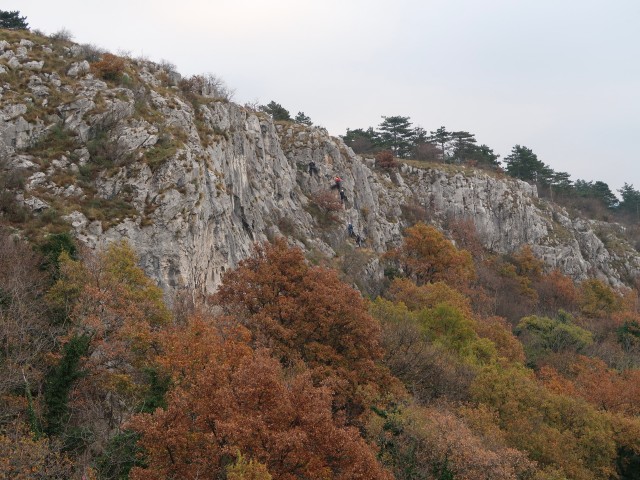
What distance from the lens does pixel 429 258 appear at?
174 feet

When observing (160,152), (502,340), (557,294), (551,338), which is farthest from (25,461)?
(557,294)

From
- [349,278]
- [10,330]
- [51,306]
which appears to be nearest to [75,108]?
[51,306]

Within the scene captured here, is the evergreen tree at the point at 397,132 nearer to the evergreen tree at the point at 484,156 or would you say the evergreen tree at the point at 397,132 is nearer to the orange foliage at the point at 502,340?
the evergreen tree at the point at 484,156

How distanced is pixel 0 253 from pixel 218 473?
13391mm

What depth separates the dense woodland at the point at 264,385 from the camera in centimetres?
1383

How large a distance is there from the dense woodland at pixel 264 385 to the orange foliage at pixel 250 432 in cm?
5

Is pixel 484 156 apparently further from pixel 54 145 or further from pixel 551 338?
pixel 54 145

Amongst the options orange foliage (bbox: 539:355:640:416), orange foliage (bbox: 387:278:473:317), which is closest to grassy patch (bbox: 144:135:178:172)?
orange foliage (bbox: 387:278:473:317)

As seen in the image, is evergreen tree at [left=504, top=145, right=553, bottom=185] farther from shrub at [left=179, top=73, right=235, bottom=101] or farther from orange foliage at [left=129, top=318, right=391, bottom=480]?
orange foliage at [left=129, top=318, right=391, bottom=480]

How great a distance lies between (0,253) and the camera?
70.0 feet

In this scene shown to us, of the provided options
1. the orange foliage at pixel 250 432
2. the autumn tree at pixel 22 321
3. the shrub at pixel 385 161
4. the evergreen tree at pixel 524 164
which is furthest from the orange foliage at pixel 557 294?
the autumn tree at pixel 22 321

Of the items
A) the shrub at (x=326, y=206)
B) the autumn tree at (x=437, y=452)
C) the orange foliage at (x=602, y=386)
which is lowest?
the orange foliage at (x=602, y=386)

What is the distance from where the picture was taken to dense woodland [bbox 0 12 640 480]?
45.4ft

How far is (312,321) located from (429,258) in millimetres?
30974
